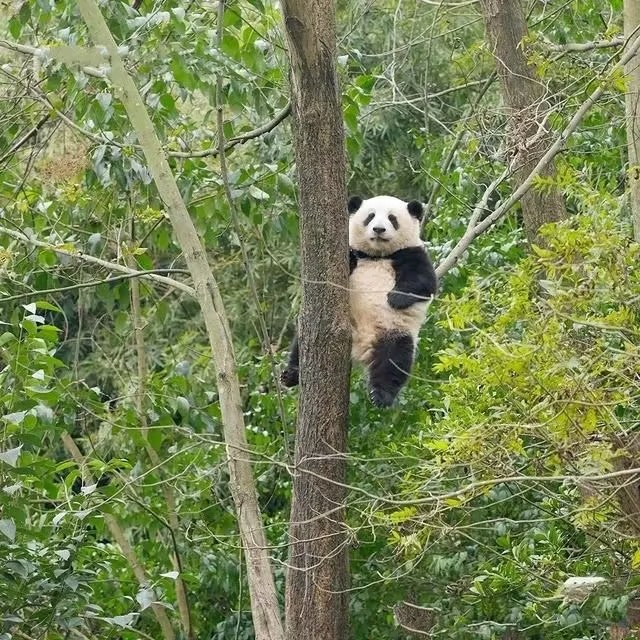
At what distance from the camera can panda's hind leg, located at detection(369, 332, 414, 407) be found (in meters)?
4.86

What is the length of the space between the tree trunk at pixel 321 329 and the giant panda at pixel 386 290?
25.6 inches

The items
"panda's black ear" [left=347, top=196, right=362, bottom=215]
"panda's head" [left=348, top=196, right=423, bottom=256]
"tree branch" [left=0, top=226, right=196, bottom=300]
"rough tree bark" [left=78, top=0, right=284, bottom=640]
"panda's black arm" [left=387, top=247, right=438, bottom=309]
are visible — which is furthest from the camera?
"panda's black ear" [left=347, top=196, right=362, bottom=215]

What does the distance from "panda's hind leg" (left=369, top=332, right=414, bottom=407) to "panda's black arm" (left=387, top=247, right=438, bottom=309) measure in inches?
6.1

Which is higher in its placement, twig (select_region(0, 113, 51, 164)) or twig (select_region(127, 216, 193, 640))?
twig (select_region(0, 113, 51, 164))

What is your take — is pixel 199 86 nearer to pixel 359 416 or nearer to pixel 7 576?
pixel 359 416

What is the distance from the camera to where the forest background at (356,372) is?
10.2ft

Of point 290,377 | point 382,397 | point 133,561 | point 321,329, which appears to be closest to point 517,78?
point 382,397

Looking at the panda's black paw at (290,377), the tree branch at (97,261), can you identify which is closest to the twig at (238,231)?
the tree branch at (97,261)

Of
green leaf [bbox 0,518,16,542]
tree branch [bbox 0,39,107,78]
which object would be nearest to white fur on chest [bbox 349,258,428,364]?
tree branch [bbox 0,39,107,78]

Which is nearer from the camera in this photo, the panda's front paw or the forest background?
the forest background

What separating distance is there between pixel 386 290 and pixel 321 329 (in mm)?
1365

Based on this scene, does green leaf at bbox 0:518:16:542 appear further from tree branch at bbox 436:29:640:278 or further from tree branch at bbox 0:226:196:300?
tree branch at bbox 436:29:640:278

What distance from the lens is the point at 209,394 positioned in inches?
227

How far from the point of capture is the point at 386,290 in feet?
17.2
